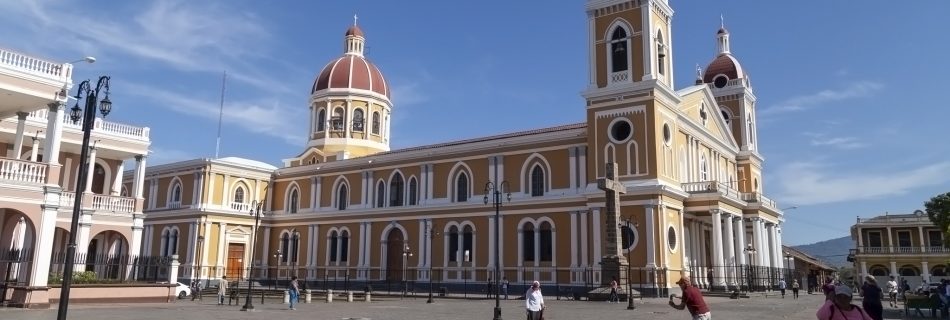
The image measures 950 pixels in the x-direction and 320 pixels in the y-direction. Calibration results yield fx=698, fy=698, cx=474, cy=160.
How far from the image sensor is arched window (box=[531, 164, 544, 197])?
121 feet

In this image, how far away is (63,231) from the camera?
28.9 meters

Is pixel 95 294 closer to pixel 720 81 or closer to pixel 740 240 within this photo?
pixel 740 240

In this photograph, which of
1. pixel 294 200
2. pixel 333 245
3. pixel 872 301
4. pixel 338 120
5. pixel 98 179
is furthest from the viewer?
pixel 338 120

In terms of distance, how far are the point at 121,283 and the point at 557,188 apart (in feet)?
67.6

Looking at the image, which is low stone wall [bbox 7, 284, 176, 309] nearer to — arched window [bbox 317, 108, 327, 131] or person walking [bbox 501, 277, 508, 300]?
person walking [bbox 501, 277, 508, 300]

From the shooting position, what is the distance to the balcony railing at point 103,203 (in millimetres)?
27734

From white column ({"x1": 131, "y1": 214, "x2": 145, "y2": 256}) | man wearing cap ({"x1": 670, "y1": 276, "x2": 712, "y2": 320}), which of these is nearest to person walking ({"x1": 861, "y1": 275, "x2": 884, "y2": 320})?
man wearing cap ({"x1": 670, "y1": 276, "x2": 712, "y2": 320})

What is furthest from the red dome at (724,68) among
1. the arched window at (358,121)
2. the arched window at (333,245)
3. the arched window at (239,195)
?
the arched window at (239,195)

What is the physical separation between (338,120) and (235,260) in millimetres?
12044

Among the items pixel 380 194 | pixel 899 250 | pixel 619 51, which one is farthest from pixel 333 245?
pixel 899 250

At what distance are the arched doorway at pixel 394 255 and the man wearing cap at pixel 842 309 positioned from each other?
35846 millimetres

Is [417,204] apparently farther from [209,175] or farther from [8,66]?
[8,66]

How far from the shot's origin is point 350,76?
51500mm

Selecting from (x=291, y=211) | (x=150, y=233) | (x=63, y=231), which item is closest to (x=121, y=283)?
(x=63, y=231)
